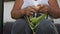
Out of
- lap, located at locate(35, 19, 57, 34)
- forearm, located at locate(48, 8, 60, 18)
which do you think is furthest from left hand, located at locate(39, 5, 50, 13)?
lap, located at locate(35, 19, 57, 34)

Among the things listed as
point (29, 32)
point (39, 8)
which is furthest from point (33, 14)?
point (29, 32)

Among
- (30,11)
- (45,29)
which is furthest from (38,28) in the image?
(30,11)

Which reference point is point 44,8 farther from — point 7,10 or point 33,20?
point 7,10

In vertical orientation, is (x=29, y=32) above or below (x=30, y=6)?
below

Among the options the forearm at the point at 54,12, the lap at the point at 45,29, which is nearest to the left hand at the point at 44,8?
the forearm at the point at 54,12

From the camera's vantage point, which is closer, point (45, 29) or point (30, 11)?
point (45, 29)

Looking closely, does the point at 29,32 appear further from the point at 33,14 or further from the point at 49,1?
the point at 49,1

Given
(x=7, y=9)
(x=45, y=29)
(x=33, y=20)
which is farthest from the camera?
(x=7, y=9)

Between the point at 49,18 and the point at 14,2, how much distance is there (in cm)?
28

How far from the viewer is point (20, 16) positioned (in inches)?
39.6

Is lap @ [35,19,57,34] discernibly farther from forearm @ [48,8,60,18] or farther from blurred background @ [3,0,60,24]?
blurred background @ [3,0,60,24]

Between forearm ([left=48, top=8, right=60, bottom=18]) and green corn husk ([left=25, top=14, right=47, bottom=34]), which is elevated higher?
forearm ([left=48, top=8, right=60, bottom=18])

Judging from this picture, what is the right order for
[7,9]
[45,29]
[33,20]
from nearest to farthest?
[45,29] < [33,20] < [7,9]

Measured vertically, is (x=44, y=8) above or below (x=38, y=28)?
above
